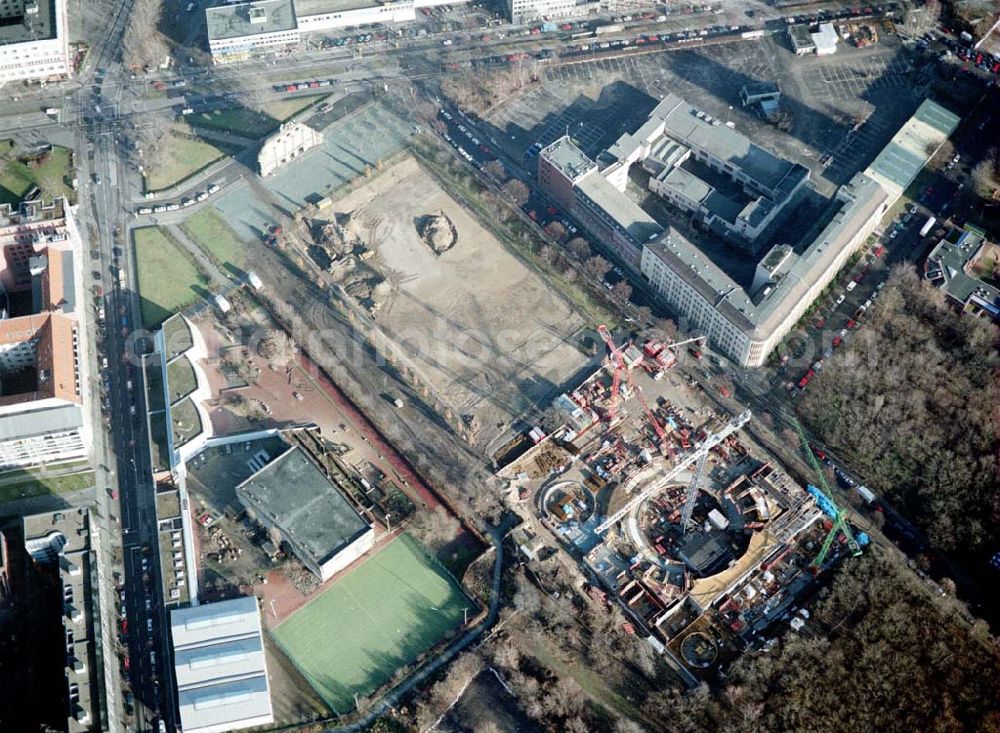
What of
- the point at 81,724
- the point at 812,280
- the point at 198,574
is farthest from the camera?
the point at 812,280

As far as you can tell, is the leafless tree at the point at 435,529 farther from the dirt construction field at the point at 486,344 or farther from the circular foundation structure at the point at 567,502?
the dirt construction field at the point at 486,344

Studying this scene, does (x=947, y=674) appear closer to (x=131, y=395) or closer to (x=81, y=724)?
(x=81, y=724)

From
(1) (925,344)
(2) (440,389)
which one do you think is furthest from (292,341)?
(1) (925,344)

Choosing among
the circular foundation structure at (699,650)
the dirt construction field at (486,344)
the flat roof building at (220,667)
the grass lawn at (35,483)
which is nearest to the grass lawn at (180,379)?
the grass lawn at (35,483)

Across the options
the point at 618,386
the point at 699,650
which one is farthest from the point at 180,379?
the point at 699,650

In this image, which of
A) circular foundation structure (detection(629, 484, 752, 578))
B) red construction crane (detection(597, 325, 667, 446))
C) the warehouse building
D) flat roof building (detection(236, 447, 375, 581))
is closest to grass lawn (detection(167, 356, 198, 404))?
flat roof building (detection(236, 447, 375, 581))

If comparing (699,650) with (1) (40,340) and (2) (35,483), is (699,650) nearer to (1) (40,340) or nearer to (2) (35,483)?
(2) (35,483)
